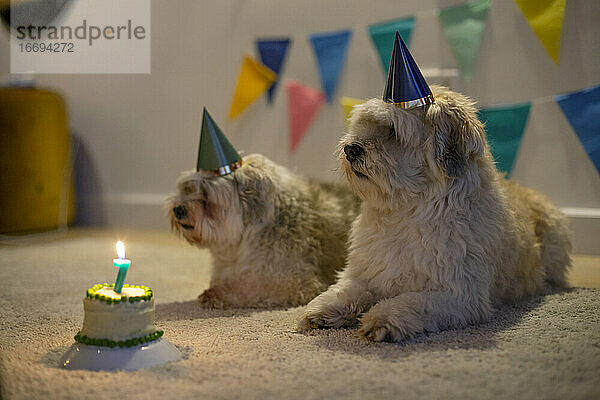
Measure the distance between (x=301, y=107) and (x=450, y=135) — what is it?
1.76 m

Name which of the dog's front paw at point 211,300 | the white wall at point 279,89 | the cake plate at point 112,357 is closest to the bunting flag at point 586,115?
the white wall at point 279,89

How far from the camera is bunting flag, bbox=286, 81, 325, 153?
3506 mm

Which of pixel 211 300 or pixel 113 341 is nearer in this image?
pixel 113 341

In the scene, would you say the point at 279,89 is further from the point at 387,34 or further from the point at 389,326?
the point at 389,326

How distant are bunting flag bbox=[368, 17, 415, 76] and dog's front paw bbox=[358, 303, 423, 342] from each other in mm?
1741

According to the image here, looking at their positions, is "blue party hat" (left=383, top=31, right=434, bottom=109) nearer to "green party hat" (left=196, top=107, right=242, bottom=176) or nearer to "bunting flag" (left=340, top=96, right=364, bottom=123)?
"green party hat" (left=196, top=107, right=242, bottom=176)

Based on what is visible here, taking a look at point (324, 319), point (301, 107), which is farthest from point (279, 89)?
point (324, 319)

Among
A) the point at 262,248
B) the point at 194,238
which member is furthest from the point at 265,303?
the point at 194,238

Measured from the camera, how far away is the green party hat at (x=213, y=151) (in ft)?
7.43

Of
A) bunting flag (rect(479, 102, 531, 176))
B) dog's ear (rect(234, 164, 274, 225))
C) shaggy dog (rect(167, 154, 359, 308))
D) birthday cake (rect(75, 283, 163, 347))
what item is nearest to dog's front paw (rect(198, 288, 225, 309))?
shaggy dog (rect(167, 154, 359, 308))

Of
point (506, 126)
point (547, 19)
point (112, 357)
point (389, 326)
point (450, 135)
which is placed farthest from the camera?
point (506, 126)

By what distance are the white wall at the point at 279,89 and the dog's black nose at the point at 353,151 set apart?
1153 millimetres

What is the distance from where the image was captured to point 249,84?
3588 millimetres

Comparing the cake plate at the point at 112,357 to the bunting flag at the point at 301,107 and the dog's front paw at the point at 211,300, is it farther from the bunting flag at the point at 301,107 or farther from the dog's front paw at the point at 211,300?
the bunting flag at the point at 301,107
